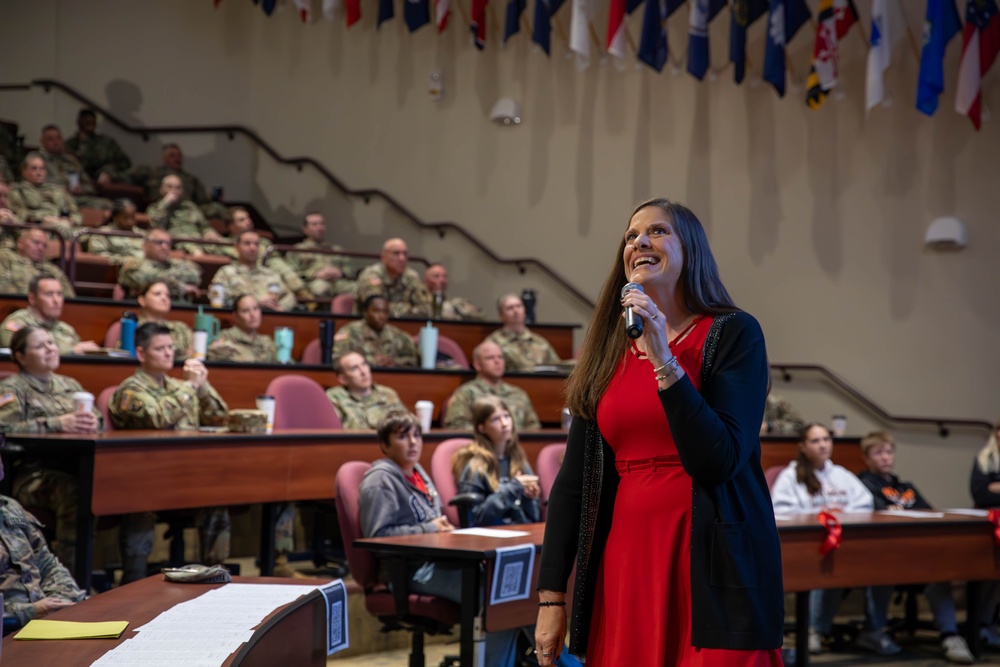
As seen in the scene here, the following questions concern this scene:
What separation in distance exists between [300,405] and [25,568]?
123 inches

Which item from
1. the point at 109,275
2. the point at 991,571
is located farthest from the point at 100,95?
the point at 991,571

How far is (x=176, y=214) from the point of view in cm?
1000

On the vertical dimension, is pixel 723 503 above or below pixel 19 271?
below

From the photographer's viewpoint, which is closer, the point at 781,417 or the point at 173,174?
the point at 781,417

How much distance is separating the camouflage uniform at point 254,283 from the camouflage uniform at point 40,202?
5.01 ft

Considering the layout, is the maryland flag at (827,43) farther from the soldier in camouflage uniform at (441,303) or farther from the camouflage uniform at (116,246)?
the camouflage uniform at (116,246)

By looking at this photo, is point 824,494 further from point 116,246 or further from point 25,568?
point 116,246

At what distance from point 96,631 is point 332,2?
9.02 meters

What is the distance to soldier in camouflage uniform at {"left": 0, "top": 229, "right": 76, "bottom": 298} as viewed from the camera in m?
7.17

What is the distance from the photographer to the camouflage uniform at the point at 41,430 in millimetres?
4367

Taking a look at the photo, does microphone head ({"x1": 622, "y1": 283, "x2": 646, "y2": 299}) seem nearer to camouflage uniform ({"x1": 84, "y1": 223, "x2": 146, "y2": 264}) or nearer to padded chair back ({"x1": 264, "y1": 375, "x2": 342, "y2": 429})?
padded chair back ({"x1": 264, "y1": 375, "x2": 342, "y2": 429})

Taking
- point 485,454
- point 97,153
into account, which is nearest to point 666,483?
point 485,454

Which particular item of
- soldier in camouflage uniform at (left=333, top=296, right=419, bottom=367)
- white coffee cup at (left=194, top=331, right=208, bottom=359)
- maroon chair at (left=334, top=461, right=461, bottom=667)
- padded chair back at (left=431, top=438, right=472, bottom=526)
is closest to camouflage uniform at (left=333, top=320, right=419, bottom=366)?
soldier in camouflage uniform at (left=333, top=296, right=419, bottom=367)

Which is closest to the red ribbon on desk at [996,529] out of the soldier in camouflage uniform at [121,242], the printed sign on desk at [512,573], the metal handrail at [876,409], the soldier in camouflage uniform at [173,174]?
the metal handrail at [876,409]
